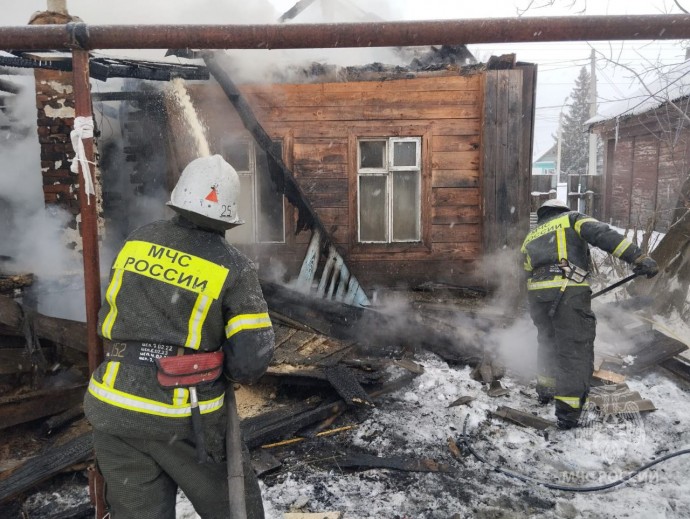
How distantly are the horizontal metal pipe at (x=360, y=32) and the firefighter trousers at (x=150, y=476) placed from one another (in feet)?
5.76

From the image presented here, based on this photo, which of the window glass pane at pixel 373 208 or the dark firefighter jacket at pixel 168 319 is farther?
the window glass pane at pixel 373 208

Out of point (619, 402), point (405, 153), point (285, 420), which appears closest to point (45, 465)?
point (285, 420)

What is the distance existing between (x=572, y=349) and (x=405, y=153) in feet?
14.0

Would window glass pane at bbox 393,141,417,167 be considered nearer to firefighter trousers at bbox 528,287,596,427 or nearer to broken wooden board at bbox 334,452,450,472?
firefighter trousers at bbox 528,287,596,427

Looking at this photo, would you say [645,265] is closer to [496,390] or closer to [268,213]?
[496,390]

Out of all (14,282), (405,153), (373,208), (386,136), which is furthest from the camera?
(373,208)

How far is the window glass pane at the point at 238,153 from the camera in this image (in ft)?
24.6

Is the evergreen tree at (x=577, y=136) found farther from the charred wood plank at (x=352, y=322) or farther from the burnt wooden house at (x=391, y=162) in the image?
the charred wood plank at (x=352, y=322)

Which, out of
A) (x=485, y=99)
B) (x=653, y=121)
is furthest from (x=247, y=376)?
(x=653, y=121)

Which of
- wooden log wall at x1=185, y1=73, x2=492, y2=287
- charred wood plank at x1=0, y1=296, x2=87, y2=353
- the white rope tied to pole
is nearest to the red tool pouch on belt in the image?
the white rope tied to pole

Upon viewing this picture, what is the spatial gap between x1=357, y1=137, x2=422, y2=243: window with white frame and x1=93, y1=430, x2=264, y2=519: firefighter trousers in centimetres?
580

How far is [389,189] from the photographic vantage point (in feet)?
24.8

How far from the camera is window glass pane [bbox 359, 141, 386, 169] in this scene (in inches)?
298

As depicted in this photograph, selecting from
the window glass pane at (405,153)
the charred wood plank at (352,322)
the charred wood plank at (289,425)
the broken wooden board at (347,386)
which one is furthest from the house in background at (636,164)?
the charred wood plank at (289,425)
